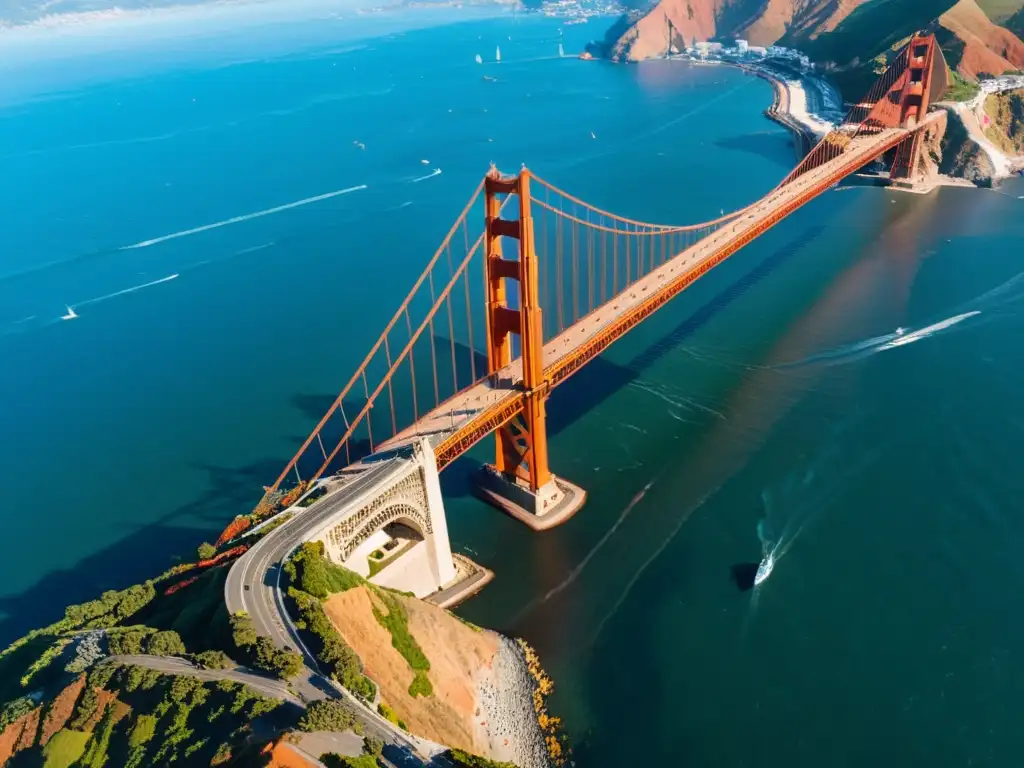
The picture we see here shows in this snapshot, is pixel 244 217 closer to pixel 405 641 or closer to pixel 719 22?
pixel 405 641

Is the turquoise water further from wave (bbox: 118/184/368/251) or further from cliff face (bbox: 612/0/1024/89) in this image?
cliff face (bbox: 612/0/1024/89)

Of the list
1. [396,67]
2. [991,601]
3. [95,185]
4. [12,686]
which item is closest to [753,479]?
[991,601]

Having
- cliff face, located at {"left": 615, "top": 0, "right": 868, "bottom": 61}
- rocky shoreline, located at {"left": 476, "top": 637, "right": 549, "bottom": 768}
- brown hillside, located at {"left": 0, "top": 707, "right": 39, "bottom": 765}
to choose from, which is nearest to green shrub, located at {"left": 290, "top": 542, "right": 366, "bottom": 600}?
rocky shoreline, located at {"left": 476, "top": 637, "right": 549, "bottom": 768}

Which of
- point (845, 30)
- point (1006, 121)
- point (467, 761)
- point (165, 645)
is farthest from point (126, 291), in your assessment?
point (845, 30)

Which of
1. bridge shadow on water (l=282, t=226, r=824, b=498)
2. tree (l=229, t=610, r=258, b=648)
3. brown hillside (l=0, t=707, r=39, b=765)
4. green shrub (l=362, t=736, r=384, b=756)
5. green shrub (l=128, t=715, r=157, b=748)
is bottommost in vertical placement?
bridge shadow on water (l=282, t=226, r=824, b=498)

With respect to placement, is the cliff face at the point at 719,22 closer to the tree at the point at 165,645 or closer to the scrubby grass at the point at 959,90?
the scrubby grass at the point at 959,90

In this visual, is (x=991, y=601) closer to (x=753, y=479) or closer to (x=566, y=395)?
(x=753, y=479)
